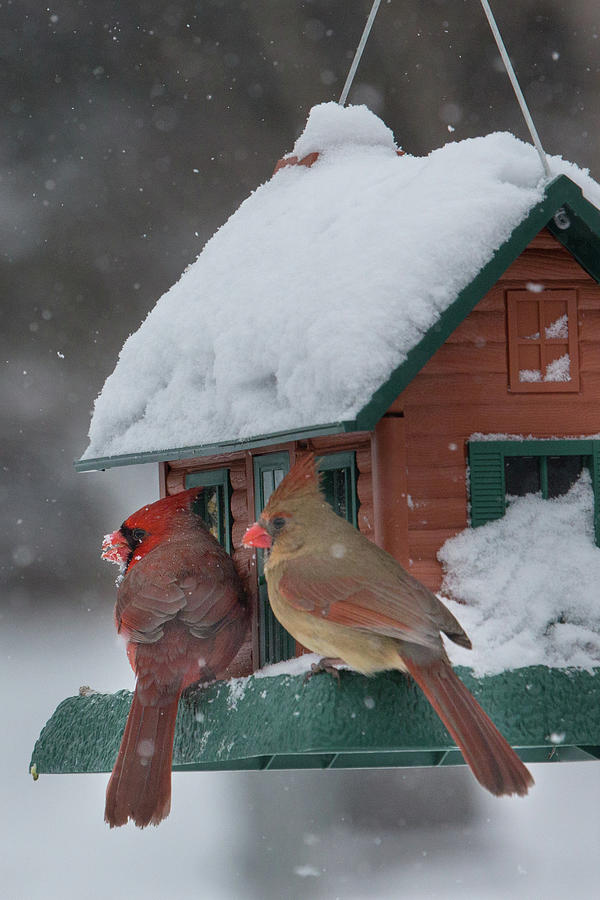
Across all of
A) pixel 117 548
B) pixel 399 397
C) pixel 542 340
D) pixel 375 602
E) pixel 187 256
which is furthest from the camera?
pixel 187 256

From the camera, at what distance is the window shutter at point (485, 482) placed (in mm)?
2064

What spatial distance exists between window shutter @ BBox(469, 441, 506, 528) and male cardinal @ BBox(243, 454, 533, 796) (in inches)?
8.9

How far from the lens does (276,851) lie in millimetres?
4355

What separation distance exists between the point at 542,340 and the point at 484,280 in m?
0.25

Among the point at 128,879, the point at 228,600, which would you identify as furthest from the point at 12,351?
the point at 228,600

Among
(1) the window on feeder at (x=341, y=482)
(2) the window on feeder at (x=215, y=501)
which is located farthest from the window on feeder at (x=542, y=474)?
(2) the window on feeder at (x=215, y=501)

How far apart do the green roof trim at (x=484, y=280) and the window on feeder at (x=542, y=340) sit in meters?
0.10

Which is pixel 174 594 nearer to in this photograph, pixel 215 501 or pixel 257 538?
pixel 257 538

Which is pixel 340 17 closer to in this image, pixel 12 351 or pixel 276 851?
pixel 12 351

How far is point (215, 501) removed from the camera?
277 centimetres

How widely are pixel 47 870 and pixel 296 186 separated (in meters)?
2.87

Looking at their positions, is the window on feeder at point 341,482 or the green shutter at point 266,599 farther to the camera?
the green shutter at point 266,599

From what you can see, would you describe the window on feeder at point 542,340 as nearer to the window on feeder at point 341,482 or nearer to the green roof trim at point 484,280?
the green roof trim at point 484,280

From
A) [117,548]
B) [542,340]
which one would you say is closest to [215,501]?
[117,548]
